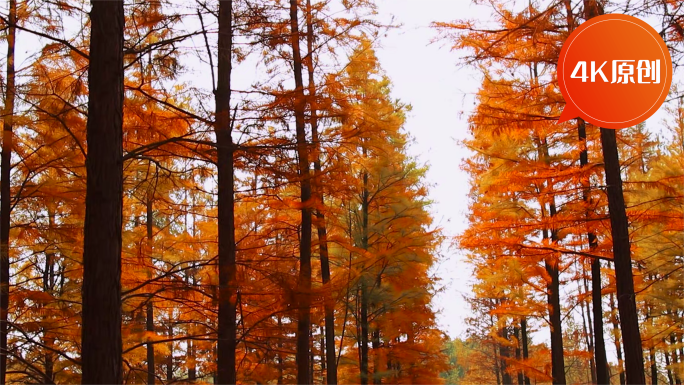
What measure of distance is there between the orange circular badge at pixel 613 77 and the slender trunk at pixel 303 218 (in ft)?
12.3

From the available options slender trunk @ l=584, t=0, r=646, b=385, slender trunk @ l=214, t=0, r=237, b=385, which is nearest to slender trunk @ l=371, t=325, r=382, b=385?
slender trunk @ l=584, t=0, r=646, b=385

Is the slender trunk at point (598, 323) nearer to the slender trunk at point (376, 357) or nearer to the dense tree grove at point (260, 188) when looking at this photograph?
the dense tree grove at point (260, 188)

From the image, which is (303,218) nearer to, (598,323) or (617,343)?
(598,323)

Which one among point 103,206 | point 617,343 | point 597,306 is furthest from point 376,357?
point 617,343

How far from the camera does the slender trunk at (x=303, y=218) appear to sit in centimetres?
654

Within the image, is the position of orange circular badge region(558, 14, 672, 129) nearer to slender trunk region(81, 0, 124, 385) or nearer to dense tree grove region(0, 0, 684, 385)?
dense tree grove region(0, 0, 684, 385)

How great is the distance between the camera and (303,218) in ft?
33.9

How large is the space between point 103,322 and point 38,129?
6477 millimetres

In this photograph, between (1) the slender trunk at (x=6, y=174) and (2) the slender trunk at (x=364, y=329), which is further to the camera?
(2) the slender trunk at (x=364, y=329)

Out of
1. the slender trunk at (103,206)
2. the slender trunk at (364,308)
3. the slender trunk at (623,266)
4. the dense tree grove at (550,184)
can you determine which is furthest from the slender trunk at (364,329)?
the slender trunk at (103,206)

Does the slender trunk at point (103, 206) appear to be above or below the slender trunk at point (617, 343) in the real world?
above

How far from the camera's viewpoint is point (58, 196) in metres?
8.50

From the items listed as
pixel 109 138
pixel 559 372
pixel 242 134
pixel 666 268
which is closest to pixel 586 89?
pixel 242 134

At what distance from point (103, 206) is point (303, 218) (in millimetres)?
6331
